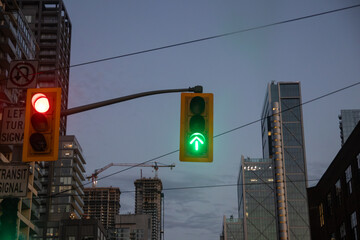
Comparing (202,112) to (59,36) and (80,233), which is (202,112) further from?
(59,36)

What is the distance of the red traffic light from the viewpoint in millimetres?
10078

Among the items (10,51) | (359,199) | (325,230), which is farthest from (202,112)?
(10,51)

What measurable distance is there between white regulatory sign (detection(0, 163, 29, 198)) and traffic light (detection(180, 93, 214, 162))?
11.7 ft

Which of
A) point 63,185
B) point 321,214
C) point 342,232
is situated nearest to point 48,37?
point 63,185

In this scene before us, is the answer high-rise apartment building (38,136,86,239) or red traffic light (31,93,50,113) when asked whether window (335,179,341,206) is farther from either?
high-rise apartment building (38,136,86,239)

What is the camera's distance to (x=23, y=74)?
11820 millimetres

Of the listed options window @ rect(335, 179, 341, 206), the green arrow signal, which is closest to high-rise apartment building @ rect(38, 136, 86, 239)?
window @ rect(335, 179, 341, 206)

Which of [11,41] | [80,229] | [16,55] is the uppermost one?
[11,41]

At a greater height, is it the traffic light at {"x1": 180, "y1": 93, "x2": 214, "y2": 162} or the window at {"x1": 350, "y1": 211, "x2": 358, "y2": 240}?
the window at {"x1": 350, "y1": 211, "x2": 358, "y2": 240}

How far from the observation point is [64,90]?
652 feet

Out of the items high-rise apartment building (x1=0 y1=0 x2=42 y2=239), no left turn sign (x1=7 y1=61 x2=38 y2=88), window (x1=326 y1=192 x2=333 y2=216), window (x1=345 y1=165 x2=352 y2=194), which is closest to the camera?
no left turn sign (x1=7 y1=61 x2=38 y2=88)

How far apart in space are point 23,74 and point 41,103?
6.81 ft

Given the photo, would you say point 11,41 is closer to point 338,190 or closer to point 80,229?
point 338,190

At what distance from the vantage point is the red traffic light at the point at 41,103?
397 inches
